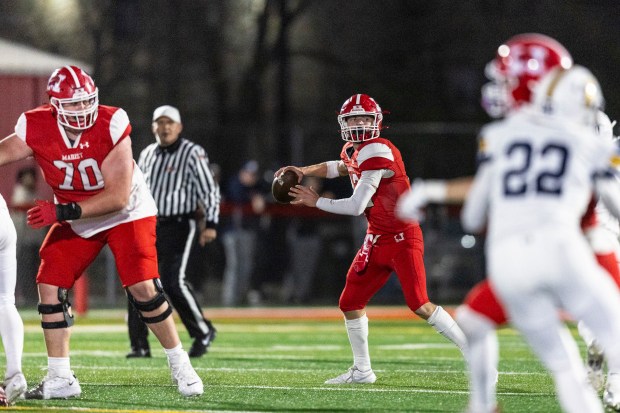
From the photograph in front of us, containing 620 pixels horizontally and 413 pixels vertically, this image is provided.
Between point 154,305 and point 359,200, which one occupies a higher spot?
point 359,200

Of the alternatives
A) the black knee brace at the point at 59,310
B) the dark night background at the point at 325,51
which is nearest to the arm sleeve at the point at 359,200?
the black knee brace at the point at 59,310

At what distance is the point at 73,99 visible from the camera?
6.33m

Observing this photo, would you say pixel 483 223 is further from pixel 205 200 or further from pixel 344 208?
pixel 205 200

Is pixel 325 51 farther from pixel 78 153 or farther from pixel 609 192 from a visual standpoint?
pixel 609 192

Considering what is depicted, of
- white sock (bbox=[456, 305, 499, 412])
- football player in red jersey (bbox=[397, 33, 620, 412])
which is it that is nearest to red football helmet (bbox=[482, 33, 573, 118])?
football player in red jersey (bbox=[397, 33, 620, 412])

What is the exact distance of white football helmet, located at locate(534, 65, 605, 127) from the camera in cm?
452

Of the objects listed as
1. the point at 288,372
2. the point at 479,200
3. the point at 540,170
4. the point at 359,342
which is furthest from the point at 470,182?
the point at 288,372

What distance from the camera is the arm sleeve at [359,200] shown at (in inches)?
269

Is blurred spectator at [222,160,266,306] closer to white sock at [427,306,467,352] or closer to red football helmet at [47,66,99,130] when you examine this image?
white sock at [427,306,467,352]

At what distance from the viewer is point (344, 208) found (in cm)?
688

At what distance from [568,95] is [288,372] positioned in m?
A: 3.70

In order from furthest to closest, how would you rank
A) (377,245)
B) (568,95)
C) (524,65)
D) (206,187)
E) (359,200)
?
(206,187) → (377,245) → (359,200) → (524,65) → (568,95)

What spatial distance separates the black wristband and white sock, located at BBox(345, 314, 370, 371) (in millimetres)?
1800

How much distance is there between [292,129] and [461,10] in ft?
20.2
